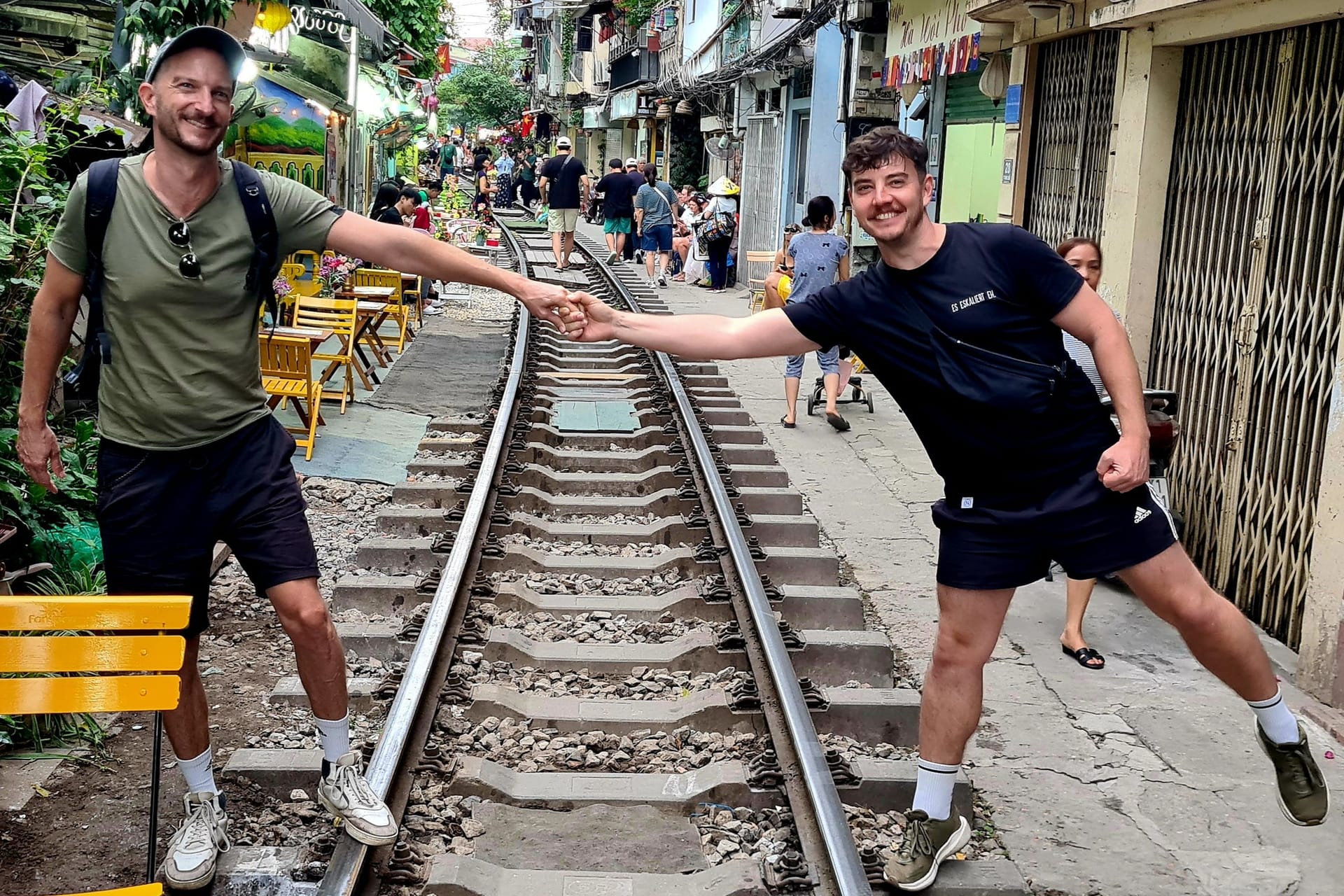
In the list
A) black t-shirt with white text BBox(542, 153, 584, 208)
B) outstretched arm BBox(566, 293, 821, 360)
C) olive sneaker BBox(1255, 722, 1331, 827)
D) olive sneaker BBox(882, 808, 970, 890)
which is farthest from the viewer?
black t-shirt with white text BBox(542, 153, 584, 208)

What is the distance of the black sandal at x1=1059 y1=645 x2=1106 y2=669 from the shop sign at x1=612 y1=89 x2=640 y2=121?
33628 mm

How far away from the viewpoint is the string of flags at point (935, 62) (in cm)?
1118

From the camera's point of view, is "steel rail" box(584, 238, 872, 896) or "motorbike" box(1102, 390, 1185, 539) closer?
"steel rail" box(584, 238, 872, 896)

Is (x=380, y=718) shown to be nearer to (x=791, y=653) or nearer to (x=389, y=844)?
(x=389, y=844)

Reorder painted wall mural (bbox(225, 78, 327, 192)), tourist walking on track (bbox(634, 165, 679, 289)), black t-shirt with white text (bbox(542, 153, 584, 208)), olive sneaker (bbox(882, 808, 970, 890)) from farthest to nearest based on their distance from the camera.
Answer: tourist walking on track (bbox(634, 165, 679, 289))
black t-shirt with white text (bbox(542, 153, 584, 208))
painted wall mural (bbox(225, 78, 327, 192))
olive sneaker (bbox(882, 808, 970, 890))

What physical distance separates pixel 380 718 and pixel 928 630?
9.11 ft

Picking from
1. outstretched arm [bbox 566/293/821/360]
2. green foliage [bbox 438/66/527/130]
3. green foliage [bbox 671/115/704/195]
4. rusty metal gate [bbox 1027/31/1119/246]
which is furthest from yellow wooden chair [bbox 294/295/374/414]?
green foliage [bbox 438/66/527/130]

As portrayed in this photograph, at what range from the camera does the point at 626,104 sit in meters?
40.7

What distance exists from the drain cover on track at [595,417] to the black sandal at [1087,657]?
4175 millimetres

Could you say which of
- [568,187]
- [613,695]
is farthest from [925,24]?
[613,695]

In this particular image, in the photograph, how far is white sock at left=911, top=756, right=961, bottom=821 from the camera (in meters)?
3.91

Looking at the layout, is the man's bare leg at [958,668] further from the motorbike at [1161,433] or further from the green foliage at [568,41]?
the green foliage at [568,41]

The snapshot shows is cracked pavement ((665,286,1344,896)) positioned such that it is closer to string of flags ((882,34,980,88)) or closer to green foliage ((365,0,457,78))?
string of flags ((882,34,980,88))

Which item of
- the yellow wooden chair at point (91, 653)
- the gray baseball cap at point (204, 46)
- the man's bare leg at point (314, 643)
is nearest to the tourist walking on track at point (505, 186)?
the gray baseball cap at point (204, 46)
